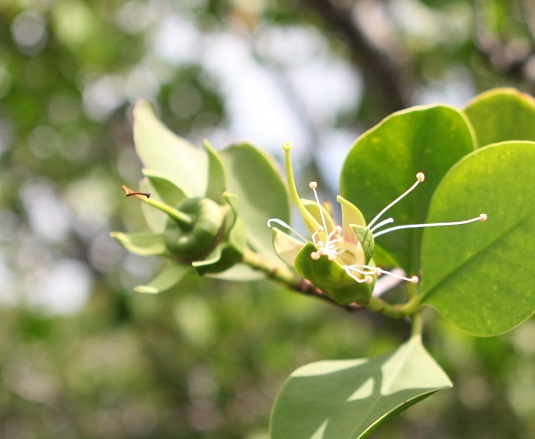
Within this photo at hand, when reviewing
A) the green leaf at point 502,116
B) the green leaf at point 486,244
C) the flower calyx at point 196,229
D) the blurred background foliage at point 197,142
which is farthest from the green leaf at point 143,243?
the blurred background foliage at point 197,142

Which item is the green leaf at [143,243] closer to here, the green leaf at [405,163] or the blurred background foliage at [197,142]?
the green leaf at [405,163]

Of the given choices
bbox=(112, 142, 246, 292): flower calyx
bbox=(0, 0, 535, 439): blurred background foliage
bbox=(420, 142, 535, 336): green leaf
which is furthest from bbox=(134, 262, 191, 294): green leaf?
bbox=(0, 0, 535, 439): blurred background foliage

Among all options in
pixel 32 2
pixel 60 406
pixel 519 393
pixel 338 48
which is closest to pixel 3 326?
pixel 60 406

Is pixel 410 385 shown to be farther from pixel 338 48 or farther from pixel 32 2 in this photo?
pixel 338 48

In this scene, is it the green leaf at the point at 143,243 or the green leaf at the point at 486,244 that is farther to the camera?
the green leaf at the point at 143,243

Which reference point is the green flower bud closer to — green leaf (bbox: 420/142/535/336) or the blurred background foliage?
green leaf (bbox: 420/142/535/336)

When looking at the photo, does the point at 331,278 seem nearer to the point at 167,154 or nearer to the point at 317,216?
the point at 317,216
